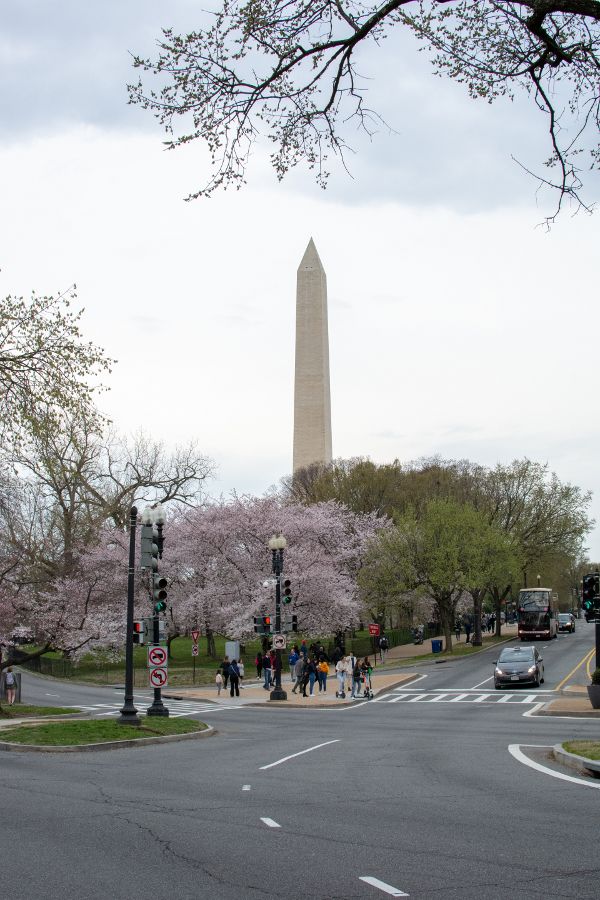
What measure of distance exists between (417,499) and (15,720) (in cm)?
4366

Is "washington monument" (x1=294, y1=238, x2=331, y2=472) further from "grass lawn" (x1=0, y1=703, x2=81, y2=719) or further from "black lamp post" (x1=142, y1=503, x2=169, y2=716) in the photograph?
"black lamp post" (x1=142, y1=503, x2=169, y2=716)

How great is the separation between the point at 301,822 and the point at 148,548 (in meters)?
14.9

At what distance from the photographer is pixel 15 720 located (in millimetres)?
28031

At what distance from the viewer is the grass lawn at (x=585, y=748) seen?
46.4 feet

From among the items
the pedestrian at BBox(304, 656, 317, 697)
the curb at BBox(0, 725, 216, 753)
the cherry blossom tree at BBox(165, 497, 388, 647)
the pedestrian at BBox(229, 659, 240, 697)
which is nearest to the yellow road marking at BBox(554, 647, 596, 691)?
the pedestrian at BBox(304, 656, 317, 697)

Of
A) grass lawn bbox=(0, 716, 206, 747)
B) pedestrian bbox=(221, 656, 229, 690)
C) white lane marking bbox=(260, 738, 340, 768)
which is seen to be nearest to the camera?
white lane marking bbox=(260, 738, 340, 768)

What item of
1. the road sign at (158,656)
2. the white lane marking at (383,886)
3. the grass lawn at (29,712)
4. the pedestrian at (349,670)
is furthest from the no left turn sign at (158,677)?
the white lane marking at (383,886)

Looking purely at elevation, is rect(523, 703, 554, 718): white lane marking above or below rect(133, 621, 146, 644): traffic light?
below

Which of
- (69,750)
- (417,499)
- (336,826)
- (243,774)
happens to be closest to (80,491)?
(417,499)

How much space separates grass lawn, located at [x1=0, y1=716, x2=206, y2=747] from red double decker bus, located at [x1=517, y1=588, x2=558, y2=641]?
149ft

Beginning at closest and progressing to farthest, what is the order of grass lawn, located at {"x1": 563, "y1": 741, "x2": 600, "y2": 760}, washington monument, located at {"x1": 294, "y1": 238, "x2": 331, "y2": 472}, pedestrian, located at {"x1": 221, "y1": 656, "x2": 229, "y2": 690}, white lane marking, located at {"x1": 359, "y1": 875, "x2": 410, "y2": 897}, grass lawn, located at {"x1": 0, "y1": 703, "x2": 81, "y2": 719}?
1. white lane marking, located at {"x1": 359, "y1": 875, "x2": 410, "y2": 897}
2. grass lawn, located at {"x1": 563, "y1": 741, "x2": 600, "y2": 760}
3. grass lawn, located at {"x1": 0, "y1": 703, "x2": 81, "y2": 719}
4. pedestrian, located at {"x1": 221, "y1": 656, "x2": 229, "y2": 690}
5. washington monument, located at {"x1": 294, "y1": 238, "x2": 331, "y2": 472}

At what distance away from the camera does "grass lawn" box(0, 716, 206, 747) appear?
1888 cm

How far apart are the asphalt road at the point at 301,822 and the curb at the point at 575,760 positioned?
0.92ft

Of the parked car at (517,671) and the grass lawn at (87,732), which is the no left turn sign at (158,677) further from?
the parked car at (517,671)
